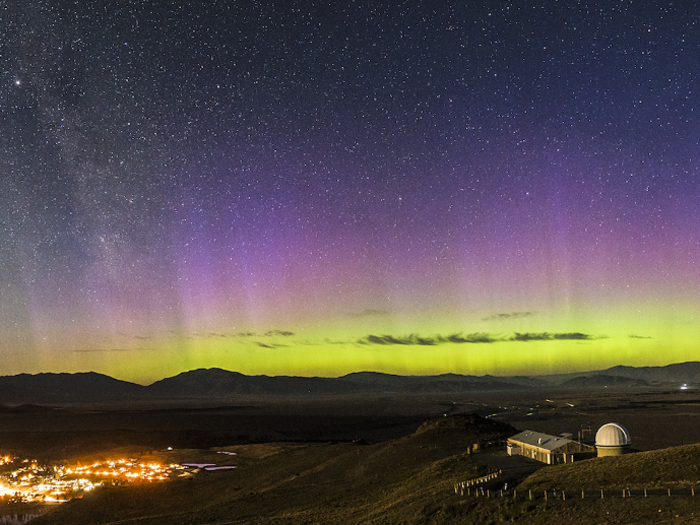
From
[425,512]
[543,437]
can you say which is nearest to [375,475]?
[543,437]

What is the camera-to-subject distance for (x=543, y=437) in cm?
4462

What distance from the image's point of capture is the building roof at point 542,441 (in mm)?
41616

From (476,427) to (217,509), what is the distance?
1335 inches

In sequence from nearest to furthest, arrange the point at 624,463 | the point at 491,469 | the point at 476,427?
the point at 624,463, the point at 491,469, the point at 476,427

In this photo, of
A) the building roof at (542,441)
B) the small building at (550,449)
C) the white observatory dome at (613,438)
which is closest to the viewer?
the white observatory dome at (613,438)

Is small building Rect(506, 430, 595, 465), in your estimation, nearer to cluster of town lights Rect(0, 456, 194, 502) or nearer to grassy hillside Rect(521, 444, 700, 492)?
grassy hillside Rect(521, 444, 700, 492)

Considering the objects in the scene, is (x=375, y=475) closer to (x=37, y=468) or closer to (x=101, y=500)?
(x=101, y=500)

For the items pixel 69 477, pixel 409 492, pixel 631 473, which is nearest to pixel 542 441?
pixel 409 492

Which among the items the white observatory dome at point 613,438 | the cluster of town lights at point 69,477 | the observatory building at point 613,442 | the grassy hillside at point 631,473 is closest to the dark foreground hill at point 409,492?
the grassy hillside at point 631,473

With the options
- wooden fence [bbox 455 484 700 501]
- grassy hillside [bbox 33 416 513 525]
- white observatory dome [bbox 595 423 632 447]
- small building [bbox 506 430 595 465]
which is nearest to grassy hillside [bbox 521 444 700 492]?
wooden fence [bbox 455 484 700 501]

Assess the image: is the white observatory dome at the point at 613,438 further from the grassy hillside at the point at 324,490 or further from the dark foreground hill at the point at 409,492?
the grassy hillside at the point at 324,490

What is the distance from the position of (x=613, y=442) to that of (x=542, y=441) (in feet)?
18.5

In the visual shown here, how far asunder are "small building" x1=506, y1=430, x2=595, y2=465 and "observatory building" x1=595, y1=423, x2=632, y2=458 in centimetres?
125

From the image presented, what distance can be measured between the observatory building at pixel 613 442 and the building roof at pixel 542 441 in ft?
7.05
